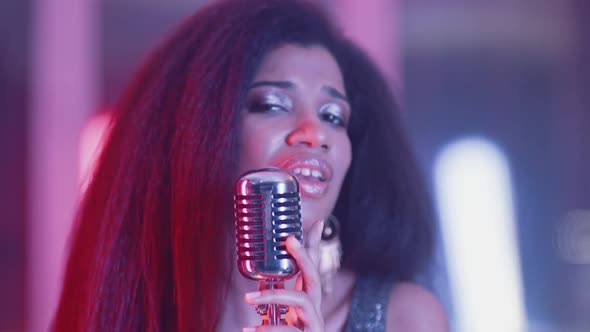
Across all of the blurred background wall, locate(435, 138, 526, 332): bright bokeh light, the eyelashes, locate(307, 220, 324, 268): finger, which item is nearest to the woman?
the eyelashes

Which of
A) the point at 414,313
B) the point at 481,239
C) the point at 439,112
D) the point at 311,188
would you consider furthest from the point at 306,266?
the point at 439,112

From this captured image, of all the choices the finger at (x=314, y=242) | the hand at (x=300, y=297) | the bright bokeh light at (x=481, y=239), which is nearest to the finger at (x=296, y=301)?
the hand at (x=300, y=297)

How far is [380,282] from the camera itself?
79.2 inches

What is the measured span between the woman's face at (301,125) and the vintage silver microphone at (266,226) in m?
0.54

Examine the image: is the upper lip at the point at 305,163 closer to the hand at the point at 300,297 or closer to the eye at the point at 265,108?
the eye at the point at 265,108

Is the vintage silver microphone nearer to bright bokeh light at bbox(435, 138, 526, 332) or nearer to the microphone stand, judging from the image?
the microphone stand

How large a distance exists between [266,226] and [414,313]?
0.92 metres

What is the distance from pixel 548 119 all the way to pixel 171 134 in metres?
2.30

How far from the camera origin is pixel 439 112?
140 inches

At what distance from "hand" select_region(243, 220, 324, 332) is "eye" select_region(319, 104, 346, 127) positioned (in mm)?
677

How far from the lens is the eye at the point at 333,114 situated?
184cm

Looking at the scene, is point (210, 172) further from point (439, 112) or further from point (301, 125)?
point (439, 112)

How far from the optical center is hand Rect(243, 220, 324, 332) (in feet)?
3.64

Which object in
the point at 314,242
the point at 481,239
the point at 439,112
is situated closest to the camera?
the point at 314,242
